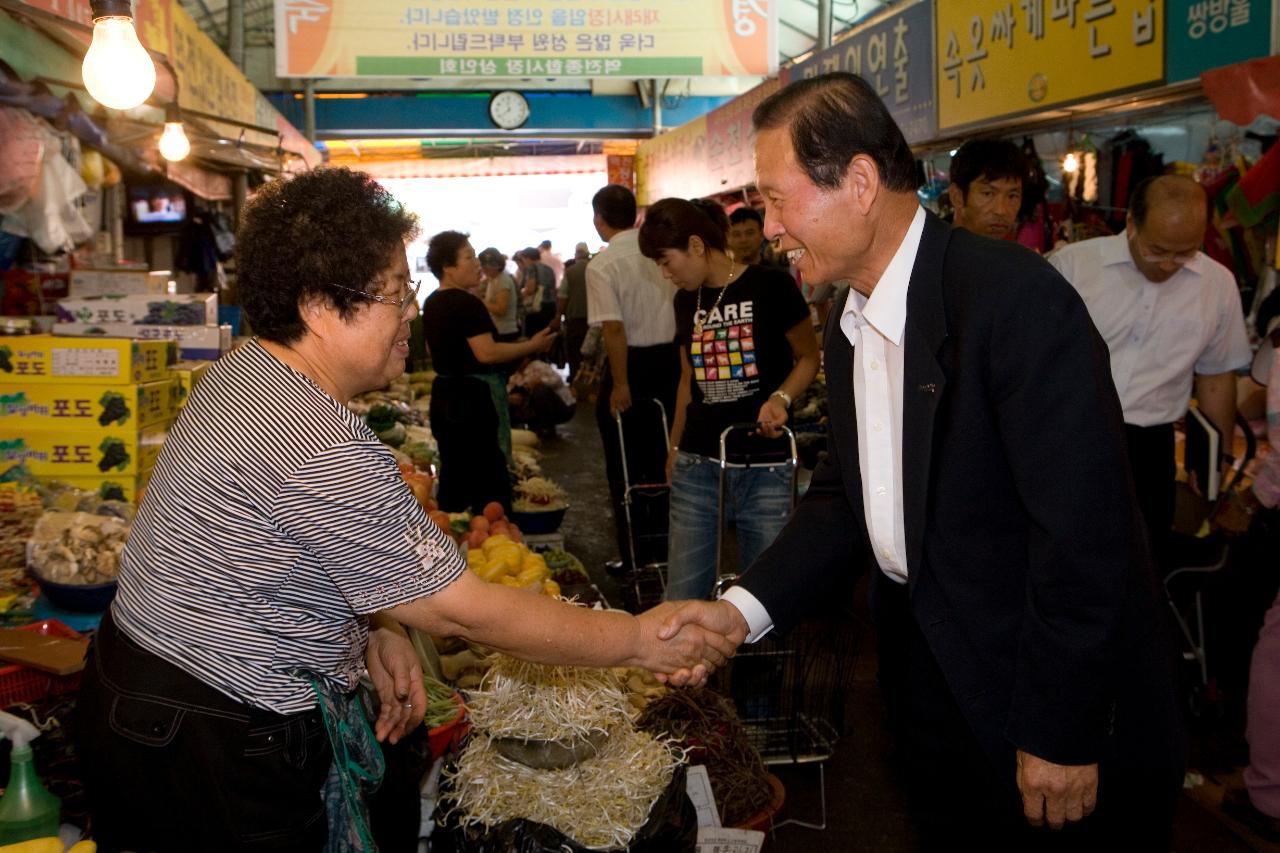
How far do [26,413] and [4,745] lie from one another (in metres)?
2.16

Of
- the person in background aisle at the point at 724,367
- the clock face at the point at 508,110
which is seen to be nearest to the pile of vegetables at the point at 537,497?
the person in background aisle at the point at 724,367

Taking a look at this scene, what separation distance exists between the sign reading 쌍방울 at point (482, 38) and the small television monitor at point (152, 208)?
1617mm

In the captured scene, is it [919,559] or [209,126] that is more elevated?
[209,126]

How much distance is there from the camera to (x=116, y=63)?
360cm

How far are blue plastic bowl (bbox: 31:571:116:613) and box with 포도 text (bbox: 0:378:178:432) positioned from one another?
98 centimetres

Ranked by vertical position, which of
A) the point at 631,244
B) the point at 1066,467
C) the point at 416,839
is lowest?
the point at 416,839

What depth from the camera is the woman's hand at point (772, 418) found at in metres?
4.29

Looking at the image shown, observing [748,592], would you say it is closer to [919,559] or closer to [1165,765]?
[919,559]

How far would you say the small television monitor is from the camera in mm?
10188

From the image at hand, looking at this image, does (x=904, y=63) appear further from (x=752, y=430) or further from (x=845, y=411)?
(x=845, y=411)

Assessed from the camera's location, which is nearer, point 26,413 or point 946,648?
point 946,648

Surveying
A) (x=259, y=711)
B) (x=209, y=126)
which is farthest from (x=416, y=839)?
(x=209, y=126)

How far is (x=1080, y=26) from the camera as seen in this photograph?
19.0ft

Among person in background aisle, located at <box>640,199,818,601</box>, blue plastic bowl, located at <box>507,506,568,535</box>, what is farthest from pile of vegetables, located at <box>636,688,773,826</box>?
blue plastic bowl, located at <box>507,506,568,535</box>
